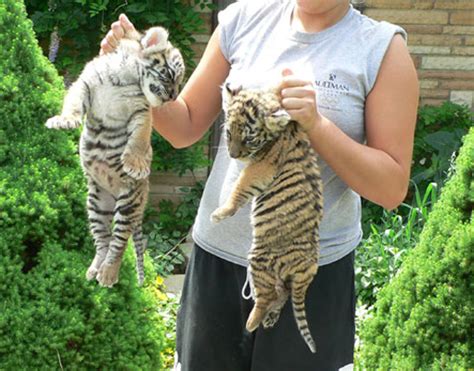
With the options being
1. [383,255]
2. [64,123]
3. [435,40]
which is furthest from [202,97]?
[435,40]

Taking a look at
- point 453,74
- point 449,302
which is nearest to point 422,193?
point 453,74

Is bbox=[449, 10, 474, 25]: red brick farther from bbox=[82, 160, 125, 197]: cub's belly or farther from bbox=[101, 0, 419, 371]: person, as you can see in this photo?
bbox=[82, 160, 125, 197]: cub's belly

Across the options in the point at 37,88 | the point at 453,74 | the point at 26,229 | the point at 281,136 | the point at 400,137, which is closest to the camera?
the point at 281,136

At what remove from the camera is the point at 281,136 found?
2.29 metres

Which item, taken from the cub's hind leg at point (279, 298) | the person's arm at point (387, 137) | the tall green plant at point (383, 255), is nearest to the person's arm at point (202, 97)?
the person's arm at point (387, 137)

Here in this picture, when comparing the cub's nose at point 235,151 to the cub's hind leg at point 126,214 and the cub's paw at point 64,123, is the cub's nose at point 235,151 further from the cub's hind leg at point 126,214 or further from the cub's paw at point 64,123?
the cub's paw at point 64,123

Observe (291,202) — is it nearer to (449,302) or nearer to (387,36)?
(387,36)

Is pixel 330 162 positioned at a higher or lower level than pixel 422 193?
higher

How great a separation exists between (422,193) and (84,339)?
14.8ft

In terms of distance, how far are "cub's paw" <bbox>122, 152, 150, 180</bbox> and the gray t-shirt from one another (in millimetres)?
494

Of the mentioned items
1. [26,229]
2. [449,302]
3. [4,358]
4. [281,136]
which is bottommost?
[4,358]

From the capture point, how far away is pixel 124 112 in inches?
89.3

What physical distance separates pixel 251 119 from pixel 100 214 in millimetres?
540

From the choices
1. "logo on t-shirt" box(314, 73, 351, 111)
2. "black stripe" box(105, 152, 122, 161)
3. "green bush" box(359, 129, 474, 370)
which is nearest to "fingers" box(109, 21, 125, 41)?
"black stripe" box(105, 152, 122, 161)
